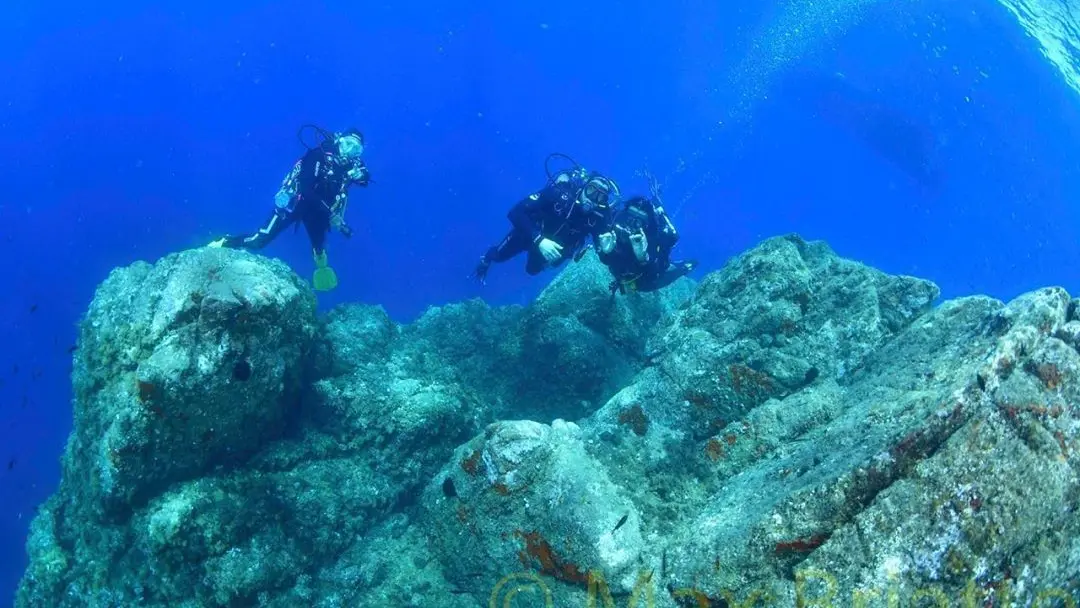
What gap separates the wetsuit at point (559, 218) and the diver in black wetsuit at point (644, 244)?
1.28 feet

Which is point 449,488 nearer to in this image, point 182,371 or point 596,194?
point 182,371

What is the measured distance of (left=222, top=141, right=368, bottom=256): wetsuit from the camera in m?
10.1

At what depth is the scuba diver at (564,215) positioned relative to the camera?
26.9 ft

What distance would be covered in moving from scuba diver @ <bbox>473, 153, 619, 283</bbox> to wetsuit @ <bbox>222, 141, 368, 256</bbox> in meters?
3.44

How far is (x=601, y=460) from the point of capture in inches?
190

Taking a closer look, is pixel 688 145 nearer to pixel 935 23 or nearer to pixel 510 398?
pixel 935 23

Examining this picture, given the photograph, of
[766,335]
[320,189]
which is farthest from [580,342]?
[320,189]

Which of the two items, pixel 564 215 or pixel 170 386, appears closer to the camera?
pixel 170 386

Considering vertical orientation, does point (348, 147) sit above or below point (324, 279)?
above

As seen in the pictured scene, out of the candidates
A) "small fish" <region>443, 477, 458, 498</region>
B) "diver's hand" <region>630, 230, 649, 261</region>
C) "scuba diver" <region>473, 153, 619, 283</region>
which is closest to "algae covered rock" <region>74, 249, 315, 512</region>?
"small fish" <region>443, 477, 458, 498</region>

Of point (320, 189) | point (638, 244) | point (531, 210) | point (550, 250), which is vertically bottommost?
point (320, 189)

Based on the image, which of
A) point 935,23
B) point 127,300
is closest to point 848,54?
point 935,23

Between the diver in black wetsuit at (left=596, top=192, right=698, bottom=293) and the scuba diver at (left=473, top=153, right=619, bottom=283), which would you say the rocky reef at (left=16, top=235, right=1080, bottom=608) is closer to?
the diver in black wetsuit at (left=596, top=192, right=698, bottom=293)

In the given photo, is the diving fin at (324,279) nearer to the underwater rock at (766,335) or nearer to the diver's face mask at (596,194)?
the diver's face mask at (596,194)
